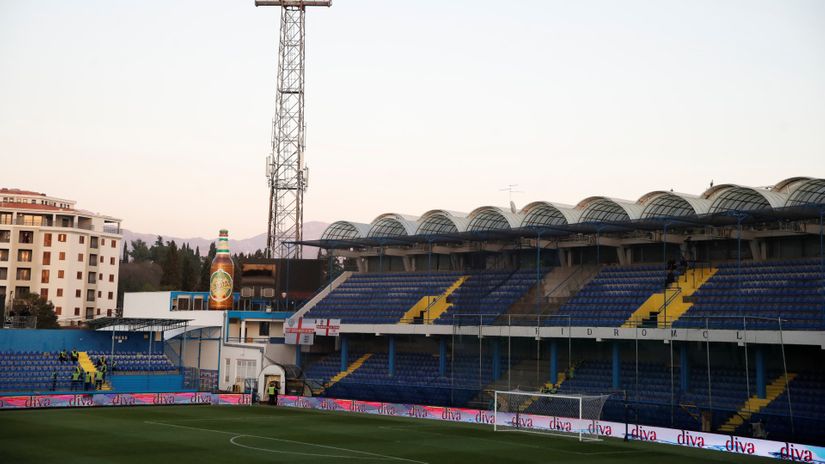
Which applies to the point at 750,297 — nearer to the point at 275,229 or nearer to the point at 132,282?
the point at 275,229

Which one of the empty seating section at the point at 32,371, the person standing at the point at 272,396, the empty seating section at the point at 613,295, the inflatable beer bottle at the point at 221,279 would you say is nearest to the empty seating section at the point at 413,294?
the empty seating section at the point at 613,295

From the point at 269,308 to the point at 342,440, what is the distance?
121ft

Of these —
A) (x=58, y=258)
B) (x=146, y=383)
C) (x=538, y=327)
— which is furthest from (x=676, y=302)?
(x=58, y=258)

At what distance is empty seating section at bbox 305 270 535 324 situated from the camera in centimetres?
6606

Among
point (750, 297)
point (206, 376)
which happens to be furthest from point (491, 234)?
point (206, 376)

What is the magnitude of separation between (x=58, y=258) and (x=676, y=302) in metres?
96.6

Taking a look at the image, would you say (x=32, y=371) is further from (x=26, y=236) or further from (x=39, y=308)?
(x=26, y=236)

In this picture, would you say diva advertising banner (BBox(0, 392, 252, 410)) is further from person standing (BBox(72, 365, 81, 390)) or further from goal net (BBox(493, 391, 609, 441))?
goal net (BBox(493, 391, 609, 441))

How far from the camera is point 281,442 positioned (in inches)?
1634

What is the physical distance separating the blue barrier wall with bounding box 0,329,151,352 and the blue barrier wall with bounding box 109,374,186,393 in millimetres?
5988

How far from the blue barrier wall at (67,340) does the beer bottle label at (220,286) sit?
6045mm

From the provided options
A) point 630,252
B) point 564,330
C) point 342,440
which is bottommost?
point 342,440

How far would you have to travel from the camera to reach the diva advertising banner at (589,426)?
39.3 metres

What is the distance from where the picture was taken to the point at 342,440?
42719 mm
